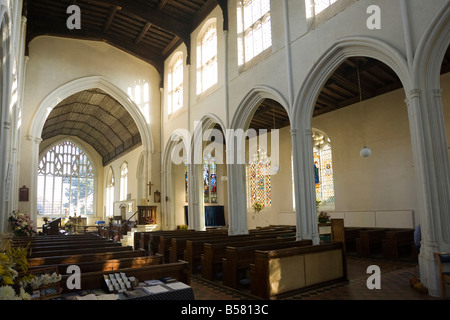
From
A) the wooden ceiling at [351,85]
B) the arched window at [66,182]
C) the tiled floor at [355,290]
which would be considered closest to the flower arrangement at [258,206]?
the wooden ceiling at [351,85]

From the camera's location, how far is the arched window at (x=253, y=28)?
922 cm

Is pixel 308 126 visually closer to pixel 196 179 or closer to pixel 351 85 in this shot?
pixel 351 85

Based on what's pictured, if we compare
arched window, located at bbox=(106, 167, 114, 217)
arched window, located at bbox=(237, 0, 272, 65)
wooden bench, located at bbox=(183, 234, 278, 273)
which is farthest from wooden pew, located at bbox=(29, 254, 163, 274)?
arched window, located at bbox=(106, 167, 114, 217)

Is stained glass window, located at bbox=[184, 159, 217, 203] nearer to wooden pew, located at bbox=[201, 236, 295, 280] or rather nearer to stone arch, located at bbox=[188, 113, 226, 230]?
stone arch, located at bbox=[188, 113, 226, 230]

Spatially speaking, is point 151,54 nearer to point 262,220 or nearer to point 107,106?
point 107,106

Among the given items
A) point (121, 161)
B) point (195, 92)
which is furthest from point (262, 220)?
point (121, 161)

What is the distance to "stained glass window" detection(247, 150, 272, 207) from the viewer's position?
15.1 metres

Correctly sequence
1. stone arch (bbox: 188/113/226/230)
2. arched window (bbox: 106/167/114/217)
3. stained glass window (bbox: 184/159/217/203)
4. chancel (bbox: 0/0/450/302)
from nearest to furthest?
chancel (bbox: 0/0/450/302) < stone arch (bbox: 188/113/226/230) < stained glass window (bbox: 184/159/217/203) < arched window (bbox: 106/167/114/217)

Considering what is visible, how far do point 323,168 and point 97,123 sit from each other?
1324 cm

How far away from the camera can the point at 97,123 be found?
19797 mm

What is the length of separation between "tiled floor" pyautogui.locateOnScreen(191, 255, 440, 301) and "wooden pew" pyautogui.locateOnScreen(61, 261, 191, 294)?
1200 millimetres

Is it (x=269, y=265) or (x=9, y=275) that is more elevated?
(x=9, y=275)

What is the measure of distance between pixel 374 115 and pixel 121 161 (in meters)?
14.8

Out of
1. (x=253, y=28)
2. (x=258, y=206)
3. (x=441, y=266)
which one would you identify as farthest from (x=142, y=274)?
(x=258, y=206)
